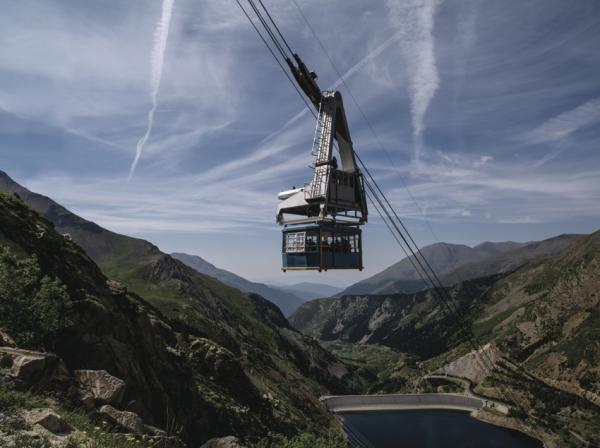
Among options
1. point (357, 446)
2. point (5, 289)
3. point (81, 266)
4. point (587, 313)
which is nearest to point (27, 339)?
point (5, 289)

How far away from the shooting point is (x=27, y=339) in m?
18.4

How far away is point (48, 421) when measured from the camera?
10117mm

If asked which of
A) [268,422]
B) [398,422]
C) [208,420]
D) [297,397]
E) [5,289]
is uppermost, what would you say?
[5,289]

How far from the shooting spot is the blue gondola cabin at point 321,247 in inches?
1203

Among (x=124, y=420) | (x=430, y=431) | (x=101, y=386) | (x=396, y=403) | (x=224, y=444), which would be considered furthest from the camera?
(x=396, y=403)

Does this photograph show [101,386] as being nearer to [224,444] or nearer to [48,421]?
[224,444]

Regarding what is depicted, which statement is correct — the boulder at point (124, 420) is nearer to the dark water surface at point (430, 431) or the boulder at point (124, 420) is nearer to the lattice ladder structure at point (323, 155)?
the lattice ladder structure at point (323, 155)

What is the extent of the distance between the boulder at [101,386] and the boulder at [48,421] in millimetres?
4555

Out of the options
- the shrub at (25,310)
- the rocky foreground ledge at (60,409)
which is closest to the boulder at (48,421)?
the rocky foreground ledge at (60,409)

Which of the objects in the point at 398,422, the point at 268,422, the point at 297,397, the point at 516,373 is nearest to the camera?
the point at 268,422

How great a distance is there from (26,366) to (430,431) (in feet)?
419

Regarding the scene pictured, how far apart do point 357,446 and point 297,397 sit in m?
21.4

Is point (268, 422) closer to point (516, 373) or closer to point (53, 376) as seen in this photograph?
point (53, 376)

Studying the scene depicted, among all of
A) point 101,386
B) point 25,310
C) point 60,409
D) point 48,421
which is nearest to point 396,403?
point 25,310
